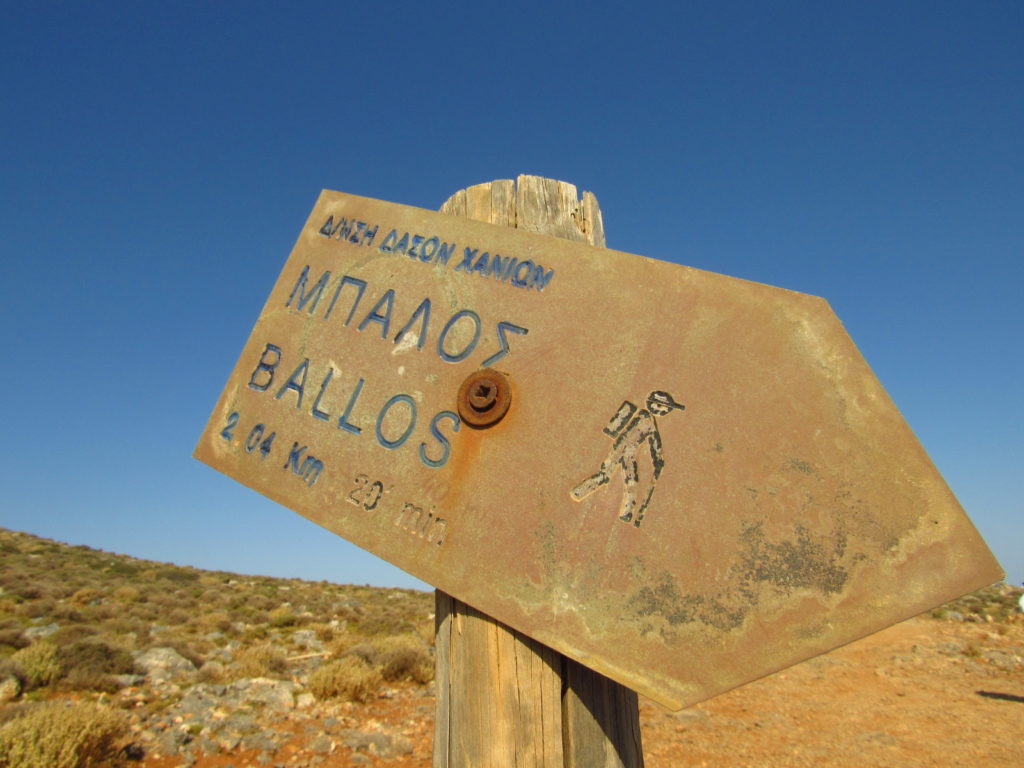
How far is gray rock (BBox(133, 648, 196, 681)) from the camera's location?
857 centimetres

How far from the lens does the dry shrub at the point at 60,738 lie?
5.23m

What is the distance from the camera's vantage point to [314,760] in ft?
19.8

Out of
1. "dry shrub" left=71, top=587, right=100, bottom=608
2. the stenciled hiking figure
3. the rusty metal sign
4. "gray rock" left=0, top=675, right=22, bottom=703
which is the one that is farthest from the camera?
"dry shrub" left=71, top=587, right=100, bottom=608

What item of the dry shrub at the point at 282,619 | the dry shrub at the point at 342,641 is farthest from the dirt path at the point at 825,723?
the dry shrub at the point at 282,619

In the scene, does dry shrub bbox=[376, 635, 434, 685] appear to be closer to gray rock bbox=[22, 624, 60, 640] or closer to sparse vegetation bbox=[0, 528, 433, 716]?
sparse vegetation bbox=[0, 528, 433, 716]

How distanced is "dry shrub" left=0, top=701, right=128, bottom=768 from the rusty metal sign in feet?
17.8

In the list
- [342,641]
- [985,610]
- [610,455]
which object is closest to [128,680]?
[342,641]

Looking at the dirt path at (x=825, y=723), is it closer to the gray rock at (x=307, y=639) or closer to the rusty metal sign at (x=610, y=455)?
the gray rock at (x=307, y=639)

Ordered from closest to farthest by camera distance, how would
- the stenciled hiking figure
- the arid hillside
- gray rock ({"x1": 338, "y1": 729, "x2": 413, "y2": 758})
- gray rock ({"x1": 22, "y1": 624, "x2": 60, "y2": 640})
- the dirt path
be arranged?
1. the stenciled hiking figure
2. the arid hillside
3. gray rock ({"x1": 338, "y1": 729, "x2": 413, "y2": 758})
4. the dirt path
5. gray rock ({"x1": 22, "y1": 624, "x2": 60, "y2": 640})

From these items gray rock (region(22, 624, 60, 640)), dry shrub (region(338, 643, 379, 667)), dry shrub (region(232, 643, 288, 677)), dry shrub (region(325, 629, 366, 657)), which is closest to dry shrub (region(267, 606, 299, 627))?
dry shrub (region(325, 629, 366, 657))

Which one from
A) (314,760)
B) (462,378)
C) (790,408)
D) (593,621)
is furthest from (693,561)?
(314,760)

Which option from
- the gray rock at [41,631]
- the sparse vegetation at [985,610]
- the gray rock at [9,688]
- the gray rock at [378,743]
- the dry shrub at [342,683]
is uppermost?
the sparse vegetation at [985,610]

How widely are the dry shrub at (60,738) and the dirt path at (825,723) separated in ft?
1.63

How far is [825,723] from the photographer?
8.25m
